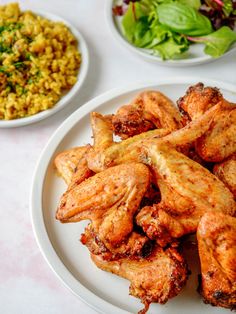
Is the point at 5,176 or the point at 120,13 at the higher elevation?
the point at 120,13

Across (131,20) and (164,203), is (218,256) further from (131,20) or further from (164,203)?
(131,20)

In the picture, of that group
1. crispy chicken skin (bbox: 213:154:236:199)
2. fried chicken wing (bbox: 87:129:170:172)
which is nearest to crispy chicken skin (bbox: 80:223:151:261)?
fried chicken wing (bbox: 87:129:170:172)

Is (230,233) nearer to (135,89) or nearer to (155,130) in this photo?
(155,130)

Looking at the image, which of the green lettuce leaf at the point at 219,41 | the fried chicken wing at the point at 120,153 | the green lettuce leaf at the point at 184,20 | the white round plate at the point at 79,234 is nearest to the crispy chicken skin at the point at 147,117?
the fried chicken wing at the point at 120,153

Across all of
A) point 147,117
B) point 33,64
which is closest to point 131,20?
point 33,64

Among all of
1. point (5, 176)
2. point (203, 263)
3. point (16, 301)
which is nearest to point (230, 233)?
point (203, 263)
